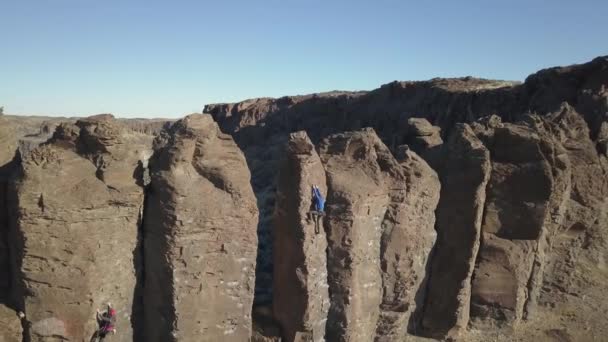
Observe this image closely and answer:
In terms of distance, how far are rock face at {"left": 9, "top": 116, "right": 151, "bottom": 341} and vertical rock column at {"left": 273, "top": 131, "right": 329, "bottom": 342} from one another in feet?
8.12

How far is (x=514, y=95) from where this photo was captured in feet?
125

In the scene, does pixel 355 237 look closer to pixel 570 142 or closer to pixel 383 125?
pixel 570 142

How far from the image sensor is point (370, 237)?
32.4 ft

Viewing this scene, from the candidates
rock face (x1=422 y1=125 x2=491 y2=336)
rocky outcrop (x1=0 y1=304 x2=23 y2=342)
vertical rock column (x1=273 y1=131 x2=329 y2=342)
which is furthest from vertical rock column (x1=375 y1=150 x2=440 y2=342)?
rocky outcrop (x1=0 y1=304 x2=23 y2=342)

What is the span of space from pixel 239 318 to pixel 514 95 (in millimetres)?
34580

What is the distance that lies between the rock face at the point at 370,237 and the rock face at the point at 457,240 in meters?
0.86

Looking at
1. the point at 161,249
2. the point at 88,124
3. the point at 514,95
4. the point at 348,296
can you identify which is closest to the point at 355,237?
the point at 348,296

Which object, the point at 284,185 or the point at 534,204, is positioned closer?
the point at 284,185

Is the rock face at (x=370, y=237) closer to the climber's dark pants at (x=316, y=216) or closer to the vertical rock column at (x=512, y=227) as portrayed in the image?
the climber's dark pants at (x=316, y=216)

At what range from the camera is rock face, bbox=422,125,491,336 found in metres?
11.9

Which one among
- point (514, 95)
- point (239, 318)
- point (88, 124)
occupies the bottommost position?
point (239, 318)

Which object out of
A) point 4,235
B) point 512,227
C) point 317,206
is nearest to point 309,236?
point 317,206

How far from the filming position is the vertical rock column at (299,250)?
29.5 feet

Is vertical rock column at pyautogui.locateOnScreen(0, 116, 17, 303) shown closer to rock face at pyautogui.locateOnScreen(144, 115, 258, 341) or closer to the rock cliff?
the rock cliff
